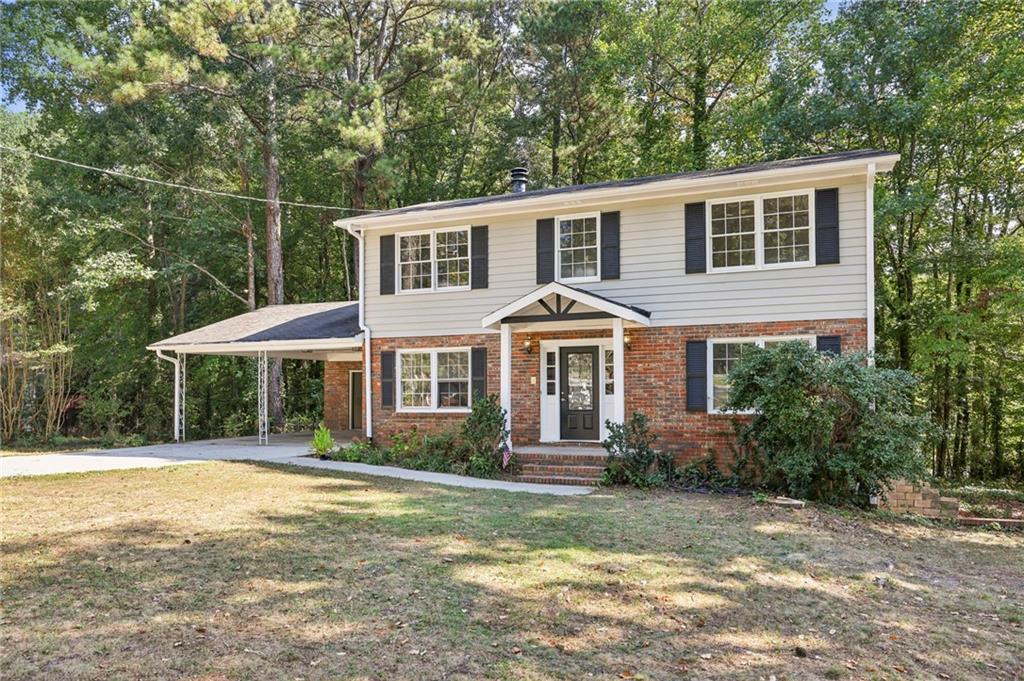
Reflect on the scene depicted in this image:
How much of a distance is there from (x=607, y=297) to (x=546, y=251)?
59.2 inches

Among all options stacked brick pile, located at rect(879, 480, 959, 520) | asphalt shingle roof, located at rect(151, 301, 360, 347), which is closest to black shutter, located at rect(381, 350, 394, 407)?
asphalt shingle roof, located at rect(151, 301, 360, 347)

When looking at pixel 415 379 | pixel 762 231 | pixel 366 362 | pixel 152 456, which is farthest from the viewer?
pixel 366 362

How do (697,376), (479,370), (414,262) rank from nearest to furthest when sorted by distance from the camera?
(697,376) → (479,370) → (414,262)

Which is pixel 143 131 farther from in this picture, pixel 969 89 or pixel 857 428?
pixel 969 89

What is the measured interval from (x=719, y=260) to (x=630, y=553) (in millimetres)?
6702

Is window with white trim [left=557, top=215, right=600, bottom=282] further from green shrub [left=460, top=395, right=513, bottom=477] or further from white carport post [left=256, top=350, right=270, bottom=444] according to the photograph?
white carport post [left=256, top=350, right=270, bottom=444]

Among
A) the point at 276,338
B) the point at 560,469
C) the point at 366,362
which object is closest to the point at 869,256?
the point at 560,469

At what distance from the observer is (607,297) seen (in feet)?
40.1

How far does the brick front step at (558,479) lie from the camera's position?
35.4 ft

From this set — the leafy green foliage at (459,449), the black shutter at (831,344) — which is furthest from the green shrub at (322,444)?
the black shutter at (831,344)

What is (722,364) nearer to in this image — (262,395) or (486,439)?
(486,439)

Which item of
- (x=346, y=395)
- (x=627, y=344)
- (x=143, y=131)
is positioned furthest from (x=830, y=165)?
(x=143, y=131)

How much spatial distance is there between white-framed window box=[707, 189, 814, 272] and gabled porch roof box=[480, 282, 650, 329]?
5.48ft

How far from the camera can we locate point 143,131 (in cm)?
1941
